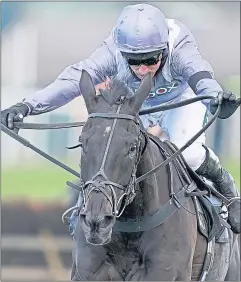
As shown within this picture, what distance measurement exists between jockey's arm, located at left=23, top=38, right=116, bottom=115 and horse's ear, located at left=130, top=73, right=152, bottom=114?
0.65 m

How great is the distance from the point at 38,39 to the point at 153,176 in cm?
463

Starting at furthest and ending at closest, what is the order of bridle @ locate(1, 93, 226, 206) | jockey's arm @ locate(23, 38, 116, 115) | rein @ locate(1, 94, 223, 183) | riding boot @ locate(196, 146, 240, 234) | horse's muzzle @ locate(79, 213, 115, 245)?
riding boot @ locate(196, 146, 240, 234) < jockey's arm @ locate(23, 38, 116, 115) < rein @ locate(1, 94, 223, 183) < bridle @ locate(1, 93, 226, 206) < horse's muzzle @ locate(79, 213, 115, 245)

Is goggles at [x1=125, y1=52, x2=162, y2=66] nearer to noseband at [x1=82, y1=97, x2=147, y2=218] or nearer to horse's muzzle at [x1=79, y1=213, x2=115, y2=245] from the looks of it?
noseband at [x1=82, y1=97, x2=147, y2=218]

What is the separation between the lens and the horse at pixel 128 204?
258 cm

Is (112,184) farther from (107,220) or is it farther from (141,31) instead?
(141,31)

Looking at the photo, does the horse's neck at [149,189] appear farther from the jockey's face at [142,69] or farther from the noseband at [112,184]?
the jockey's face at [142,69]

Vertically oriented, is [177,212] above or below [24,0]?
below

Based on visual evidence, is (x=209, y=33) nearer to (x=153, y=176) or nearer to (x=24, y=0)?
(x=24, y=0)

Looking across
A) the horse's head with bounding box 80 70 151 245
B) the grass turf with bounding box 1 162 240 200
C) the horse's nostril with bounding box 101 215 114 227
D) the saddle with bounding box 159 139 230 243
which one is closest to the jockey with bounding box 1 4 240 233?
the saddle with bounding box 159 139 230 243

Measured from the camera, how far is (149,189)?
2928 mm

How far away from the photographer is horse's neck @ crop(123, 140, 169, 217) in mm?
2869

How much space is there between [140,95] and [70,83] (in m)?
0.68

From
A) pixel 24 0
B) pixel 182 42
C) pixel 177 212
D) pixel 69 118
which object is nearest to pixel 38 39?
pixel 24 0

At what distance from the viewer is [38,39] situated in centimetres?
738
